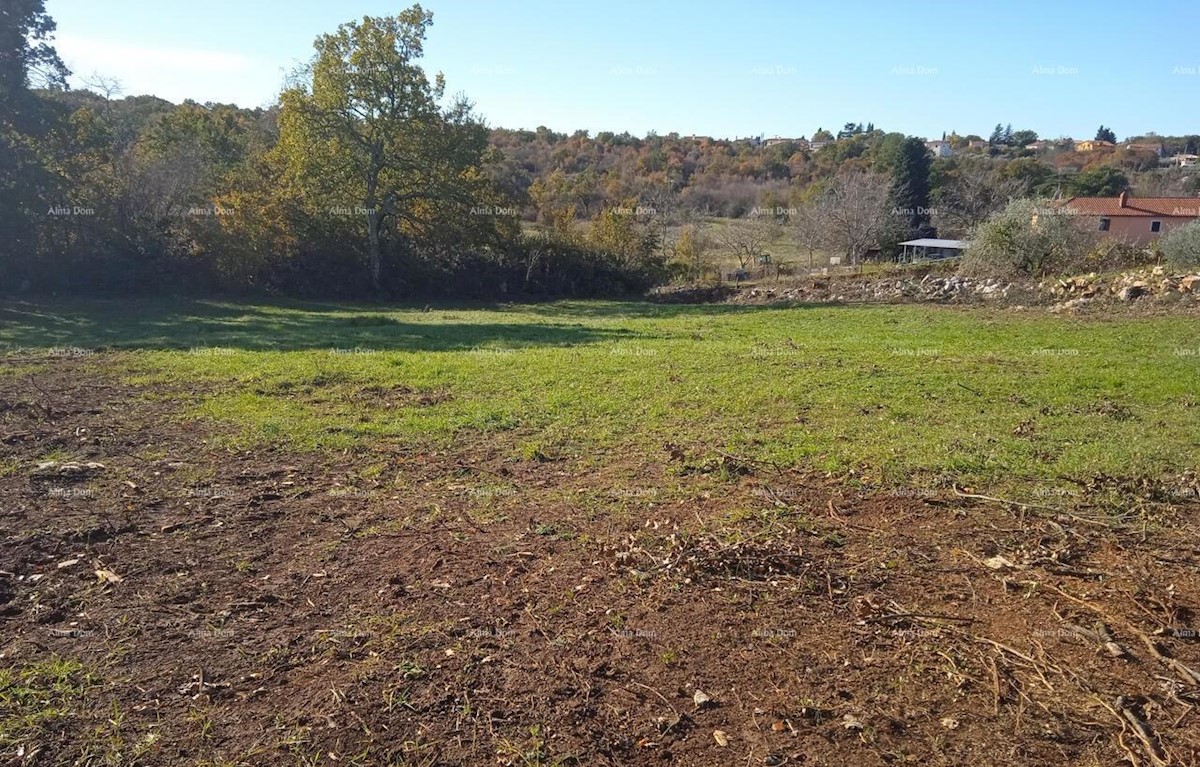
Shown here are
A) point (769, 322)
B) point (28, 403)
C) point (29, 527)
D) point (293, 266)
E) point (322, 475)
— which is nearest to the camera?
point (29, 527)

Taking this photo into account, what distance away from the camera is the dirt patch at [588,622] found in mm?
3127

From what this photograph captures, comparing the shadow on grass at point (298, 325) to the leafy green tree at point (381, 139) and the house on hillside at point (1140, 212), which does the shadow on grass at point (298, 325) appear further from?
the house on hillside at point (1140, 212)

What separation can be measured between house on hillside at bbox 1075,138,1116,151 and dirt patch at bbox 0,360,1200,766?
10940 centimetres

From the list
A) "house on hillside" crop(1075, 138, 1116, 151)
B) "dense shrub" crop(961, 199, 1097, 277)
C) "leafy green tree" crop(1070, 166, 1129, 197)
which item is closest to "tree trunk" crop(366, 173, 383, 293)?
"dense shrub" crop(961, 199, 1097, 277)

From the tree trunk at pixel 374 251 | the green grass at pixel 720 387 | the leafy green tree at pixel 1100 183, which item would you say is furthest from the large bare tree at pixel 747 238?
the leafy green tree at pixel 1100 183

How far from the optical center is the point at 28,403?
864cm

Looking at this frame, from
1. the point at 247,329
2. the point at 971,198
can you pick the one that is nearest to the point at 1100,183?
the point at 971,198

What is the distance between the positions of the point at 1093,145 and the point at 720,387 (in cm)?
11170

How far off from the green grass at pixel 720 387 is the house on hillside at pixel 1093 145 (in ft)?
315

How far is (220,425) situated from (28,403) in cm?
267

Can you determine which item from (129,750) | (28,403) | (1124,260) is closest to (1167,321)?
(1124,260)

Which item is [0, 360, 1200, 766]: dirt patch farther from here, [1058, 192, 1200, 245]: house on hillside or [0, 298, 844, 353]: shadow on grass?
[1058, 192, 1200, 245]: house on hillside

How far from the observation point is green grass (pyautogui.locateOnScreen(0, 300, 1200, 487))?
7.19m

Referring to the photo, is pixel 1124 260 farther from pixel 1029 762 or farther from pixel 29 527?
pixel 29 527
